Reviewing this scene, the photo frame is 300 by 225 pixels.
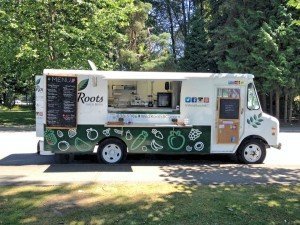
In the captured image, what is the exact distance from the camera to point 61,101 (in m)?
10.6

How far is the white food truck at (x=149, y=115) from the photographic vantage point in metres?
10.7

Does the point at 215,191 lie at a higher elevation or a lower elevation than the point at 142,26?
lower

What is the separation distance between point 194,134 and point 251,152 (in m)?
1.69

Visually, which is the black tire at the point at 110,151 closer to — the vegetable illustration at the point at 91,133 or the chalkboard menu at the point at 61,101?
the vegetable illustration at the point at 91,133

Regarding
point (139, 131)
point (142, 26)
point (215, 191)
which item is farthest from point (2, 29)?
point (215, 191)

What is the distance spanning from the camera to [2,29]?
23406 mm

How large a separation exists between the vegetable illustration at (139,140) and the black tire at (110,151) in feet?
1.07

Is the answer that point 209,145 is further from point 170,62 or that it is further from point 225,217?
point 170,62

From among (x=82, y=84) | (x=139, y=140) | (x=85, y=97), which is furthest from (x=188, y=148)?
(x=82, y=84)

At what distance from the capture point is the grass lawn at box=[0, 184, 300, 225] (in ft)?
20.1

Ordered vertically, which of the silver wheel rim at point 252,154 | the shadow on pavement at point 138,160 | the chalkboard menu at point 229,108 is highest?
the chalkboard menu at point 229,108

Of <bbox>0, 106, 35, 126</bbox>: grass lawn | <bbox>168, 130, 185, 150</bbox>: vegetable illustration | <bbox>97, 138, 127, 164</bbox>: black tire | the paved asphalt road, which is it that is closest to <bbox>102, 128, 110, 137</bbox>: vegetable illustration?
<bbox>97, 138, 127, 164</bbox>: black tire

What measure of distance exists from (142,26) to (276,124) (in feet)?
77.6

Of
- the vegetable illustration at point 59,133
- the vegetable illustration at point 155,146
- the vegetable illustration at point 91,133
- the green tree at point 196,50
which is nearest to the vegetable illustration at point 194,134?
the vegetable illustration at point 155,146
